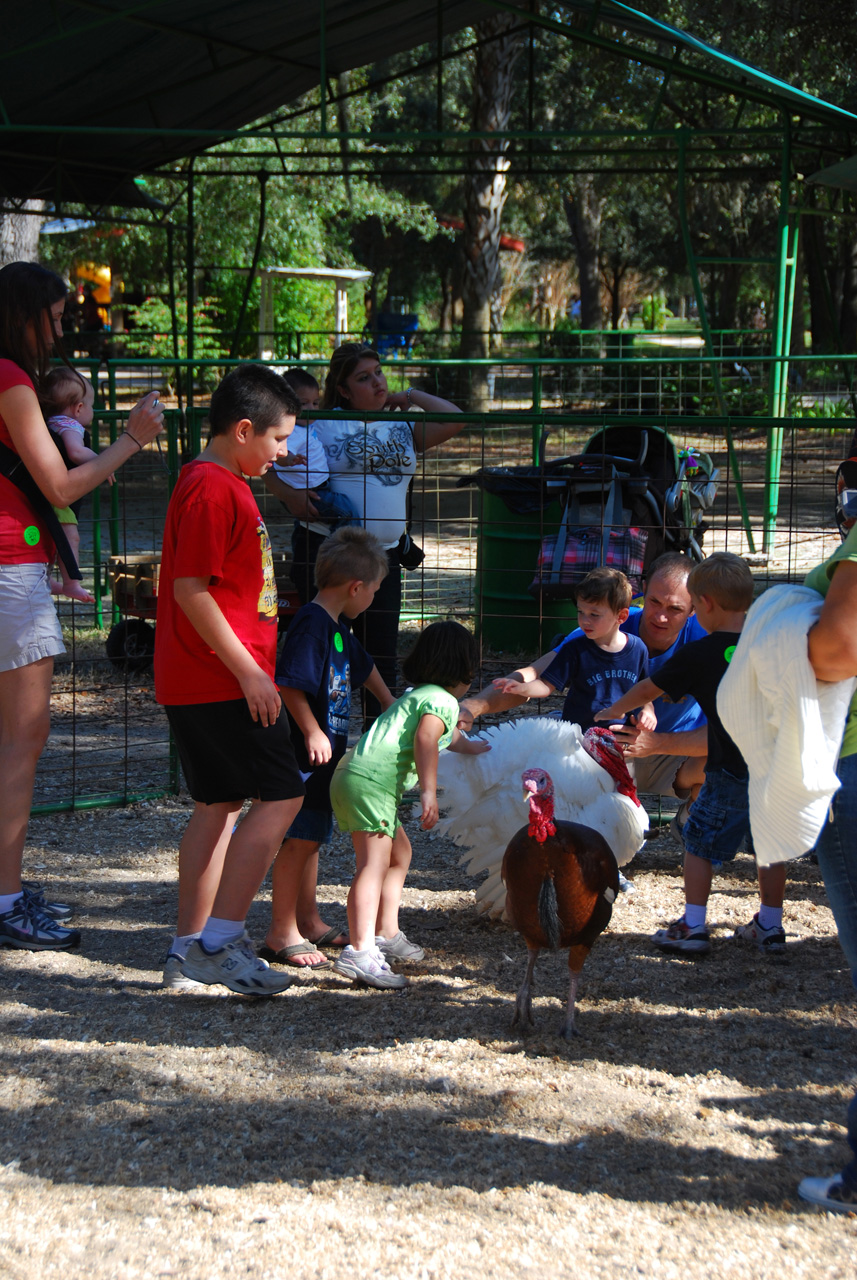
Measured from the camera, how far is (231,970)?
330 centimetres

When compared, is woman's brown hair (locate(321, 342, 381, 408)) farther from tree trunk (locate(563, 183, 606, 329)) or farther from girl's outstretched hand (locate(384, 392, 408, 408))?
tree trunk (locate(563, 183, 606, 329))

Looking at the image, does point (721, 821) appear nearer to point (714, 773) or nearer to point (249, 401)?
point (714, 773)

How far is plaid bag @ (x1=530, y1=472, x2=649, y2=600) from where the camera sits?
6293 millimetres

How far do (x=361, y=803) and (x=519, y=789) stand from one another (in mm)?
550

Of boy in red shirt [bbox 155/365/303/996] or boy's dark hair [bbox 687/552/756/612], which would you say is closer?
boy in red shirt [bbox 155/365/303/996]

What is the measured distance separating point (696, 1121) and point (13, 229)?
1307cm

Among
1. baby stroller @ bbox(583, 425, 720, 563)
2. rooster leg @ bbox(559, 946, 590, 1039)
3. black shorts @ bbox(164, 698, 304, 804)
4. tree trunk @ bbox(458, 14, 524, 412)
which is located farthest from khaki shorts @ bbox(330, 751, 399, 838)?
tree trunk @ bbox(458, 14, 524, 412)

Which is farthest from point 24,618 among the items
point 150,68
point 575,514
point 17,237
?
point 17,237

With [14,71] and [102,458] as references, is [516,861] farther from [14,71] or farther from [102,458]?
[14,71]

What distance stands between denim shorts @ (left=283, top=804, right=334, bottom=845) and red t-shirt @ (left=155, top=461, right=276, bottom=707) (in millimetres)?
601

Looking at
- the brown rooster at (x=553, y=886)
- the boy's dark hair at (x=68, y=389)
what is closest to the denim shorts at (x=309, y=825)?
the brown rooster at (x=553, y=886)

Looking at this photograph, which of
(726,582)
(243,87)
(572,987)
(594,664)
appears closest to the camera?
(572,987)

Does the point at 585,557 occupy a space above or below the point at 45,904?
above

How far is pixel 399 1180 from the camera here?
8.21 feet
